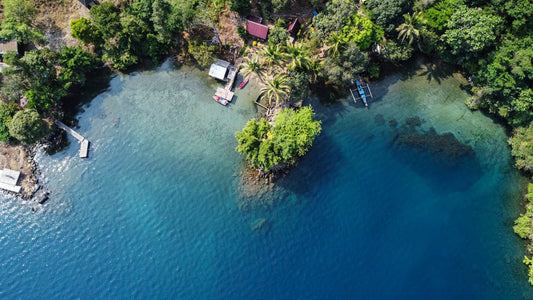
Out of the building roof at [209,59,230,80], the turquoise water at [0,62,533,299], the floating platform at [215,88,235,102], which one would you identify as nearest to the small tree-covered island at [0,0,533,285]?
the floating platform at [215,88,235,102]

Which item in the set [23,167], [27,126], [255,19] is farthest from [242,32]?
[23,167]

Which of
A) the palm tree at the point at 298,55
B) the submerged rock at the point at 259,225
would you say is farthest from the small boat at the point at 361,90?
the submerged rock at the point at 259,225

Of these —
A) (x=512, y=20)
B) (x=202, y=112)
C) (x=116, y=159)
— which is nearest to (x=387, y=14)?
(x=512, y=20)

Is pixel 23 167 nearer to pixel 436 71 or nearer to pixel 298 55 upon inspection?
pixel 298 55

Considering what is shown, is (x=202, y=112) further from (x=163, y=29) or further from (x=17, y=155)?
(x=17, y=155)

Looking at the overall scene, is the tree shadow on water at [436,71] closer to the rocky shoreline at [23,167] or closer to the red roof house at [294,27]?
the red roof house at [294,27]

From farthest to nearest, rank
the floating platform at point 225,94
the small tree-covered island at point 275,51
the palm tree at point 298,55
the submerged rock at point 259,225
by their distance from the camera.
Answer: the floating platform at point 225,94, the submerged rock at point 259,225, the palm tree at point 298,55, the small tree-covered island at point 275,51
